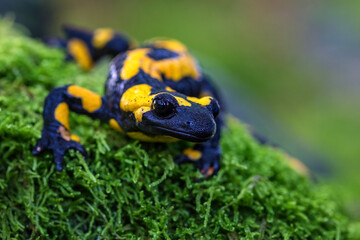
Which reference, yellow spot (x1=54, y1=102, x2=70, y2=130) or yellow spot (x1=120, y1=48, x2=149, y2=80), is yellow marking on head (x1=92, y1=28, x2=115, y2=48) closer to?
yellow spot (x1=120, y1=48, x2=149, y2=80)

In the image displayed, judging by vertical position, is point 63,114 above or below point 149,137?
below

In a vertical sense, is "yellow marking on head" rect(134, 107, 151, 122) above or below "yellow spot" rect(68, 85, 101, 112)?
above

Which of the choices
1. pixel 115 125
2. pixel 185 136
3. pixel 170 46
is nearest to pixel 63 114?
pixel 115 125

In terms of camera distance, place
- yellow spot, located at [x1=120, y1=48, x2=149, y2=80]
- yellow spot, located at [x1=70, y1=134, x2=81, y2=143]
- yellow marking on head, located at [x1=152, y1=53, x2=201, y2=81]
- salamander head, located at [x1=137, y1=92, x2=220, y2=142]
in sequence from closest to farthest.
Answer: salamander head, located at [x1=137, y1=92, x2=220, y2=142] < yellow spot, located at [x1=70, y1=134, x2=81, y2=143] < yellow spot, located at [x1=120, y1=48, x2=149, y2=80] < yellow marking on head, located at [x1=152, y1=53, x2=201, y2=81]

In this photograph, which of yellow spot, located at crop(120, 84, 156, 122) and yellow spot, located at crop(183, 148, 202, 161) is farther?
yellow spot, located at crop(183, 148, 202, 161)

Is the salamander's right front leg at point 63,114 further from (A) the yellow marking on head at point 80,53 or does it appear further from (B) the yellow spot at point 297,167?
(B) the yellow spot at point 297,167

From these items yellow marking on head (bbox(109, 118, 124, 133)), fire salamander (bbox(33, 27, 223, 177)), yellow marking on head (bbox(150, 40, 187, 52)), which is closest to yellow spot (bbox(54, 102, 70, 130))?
fire salamander (bbox(33, 27, 223, 177))

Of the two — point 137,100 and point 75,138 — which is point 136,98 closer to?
point 137,100
